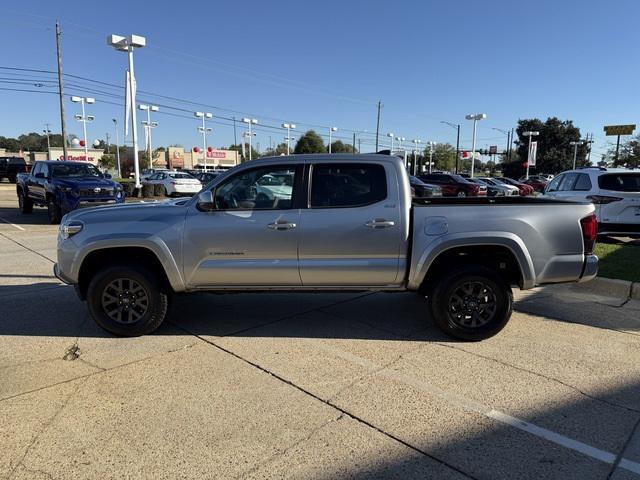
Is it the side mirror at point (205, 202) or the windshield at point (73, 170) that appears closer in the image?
the side mirror at point (205, 202)

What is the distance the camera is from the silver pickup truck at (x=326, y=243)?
4574 millimetres

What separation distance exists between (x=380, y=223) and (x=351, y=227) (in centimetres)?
28

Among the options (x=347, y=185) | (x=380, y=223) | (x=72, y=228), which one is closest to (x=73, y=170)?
(x=72, y=228)

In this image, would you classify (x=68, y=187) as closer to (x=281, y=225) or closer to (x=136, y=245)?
(x=136, y=245)

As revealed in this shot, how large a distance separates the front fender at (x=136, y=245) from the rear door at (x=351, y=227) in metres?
1.28

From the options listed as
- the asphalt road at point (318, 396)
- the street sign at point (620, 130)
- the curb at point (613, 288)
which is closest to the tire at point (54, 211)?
the asphalt road at point (318, 396)

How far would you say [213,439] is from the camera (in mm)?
3055

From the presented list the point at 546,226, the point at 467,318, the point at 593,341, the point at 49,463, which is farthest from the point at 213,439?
the point at 593,341

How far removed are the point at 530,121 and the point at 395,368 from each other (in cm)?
10422

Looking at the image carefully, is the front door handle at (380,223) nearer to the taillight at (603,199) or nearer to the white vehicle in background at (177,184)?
the taillight at (603,199)

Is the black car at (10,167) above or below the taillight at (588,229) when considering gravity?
above

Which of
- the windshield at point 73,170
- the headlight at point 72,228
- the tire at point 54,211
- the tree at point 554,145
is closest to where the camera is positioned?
the headlight at point 72,228

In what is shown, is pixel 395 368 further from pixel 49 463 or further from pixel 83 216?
pixel 83 216

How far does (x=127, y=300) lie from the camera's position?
482cm
